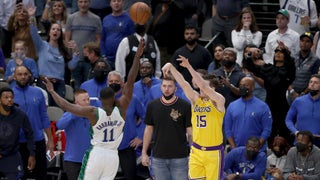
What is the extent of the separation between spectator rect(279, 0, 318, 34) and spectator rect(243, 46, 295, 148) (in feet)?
6.18

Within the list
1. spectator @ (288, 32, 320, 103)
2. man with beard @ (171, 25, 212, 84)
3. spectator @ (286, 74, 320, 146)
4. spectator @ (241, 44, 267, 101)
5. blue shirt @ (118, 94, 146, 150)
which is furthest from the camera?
man with beard @ (171, 25, 212, 84)

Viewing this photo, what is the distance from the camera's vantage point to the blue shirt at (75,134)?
15945 mm

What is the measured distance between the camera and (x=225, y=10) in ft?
64.2

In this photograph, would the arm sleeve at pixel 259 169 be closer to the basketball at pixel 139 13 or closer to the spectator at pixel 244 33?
the spectator at pixel 244 33

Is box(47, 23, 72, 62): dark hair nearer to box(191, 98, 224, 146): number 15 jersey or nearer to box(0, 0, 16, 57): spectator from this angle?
box(0, 0, 16, 57): spectator

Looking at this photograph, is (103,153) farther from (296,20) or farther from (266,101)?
(296,20)

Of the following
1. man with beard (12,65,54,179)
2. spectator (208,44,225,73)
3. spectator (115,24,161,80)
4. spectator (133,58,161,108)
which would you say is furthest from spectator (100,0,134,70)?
man with beard (12,65,54,179)

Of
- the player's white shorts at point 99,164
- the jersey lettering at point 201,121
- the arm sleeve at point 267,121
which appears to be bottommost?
the player's white shorts at point 99,164

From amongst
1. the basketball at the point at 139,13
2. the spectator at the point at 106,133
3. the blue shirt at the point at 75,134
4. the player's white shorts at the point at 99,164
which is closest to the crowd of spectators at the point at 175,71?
the blue shirt at the point at 75,134

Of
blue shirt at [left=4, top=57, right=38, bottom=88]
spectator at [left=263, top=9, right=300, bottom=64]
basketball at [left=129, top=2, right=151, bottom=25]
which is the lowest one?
Result: blue shirt at [left=4, top=57, right=38, bottom=88]

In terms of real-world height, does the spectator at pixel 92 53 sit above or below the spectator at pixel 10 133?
above

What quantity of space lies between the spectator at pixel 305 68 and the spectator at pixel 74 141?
12.7 feet

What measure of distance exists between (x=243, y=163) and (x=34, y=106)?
3.45 meters

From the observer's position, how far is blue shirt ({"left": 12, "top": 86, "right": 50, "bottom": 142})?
1648 cm
